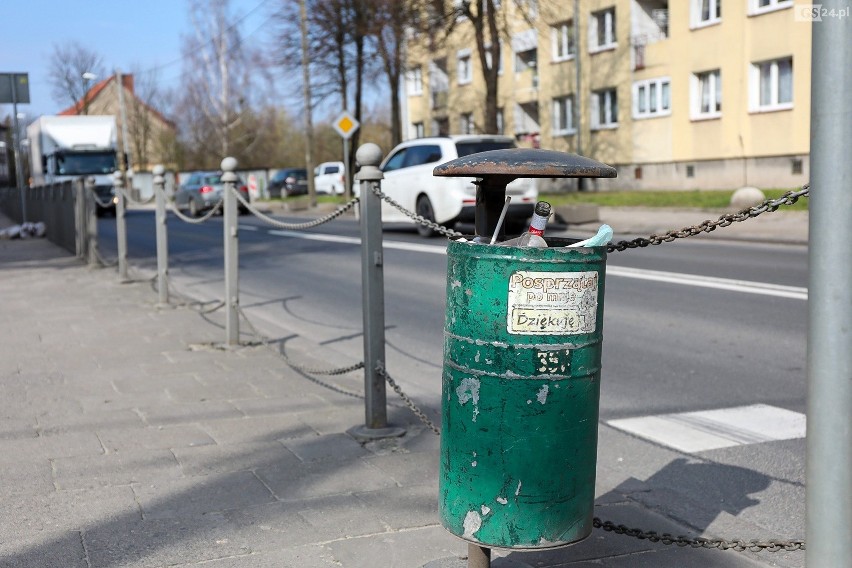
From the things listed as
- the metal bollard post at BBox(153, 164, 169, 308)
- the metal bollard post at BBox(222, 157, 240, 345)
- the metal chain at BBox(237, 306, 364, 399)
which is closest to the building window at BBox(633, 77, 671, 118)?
the metal bollard post at BBox(153, 164, 169, 308)

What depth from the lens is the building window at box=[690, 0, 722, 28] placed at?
3312 centimetres

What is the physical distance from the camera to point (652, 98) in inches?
1443

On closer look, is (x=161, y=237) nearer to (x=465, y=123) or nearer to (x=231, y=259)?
(x=231, y=259)

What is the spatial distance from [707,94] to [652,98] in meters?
2.75

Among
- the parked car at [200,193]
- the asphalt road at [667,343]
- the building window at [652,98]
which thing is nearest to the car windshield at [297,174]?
the parked car at [200,193]

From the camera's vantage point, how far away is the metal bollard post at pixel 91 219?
14.2m

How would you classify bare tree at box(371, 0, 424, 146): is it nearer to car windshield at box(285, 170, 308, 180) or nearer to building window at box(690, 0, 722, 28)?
building window at box(690, 0, 722, 28)

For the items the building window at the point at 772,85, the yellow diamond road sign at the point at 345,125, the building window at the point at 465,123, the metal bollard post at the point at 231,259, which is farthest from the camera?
the building window at the point at 465,123

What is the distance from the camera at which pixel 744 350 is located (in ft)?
24.7

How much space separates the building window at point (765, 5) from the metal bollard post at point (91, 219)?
22496mm

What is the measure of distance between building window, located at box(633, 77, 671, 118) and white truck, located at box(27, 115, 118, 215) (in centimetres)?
1838

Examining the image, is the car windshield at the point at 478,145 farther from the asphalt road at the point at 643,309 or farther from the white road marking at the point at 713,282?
the white road marking at the point at 713,282

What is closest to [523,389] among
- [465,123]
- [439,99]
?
[465,123]

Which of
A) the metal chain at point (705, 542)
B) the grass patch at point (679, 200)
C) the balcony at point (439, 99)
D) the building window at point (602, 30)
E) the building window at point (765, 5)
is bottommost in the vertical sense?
the metal chain at point (705, 542)
